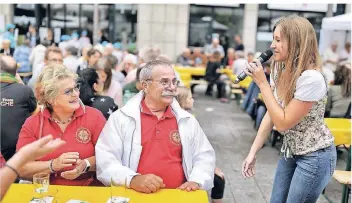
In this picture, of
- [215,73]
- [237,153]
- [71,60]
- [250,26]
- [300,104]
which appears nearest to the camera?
[300,104]

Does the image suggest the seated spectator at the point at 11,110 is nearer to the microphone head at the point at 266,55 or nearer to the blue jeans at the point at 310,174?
the microphone head at the point at 266,55

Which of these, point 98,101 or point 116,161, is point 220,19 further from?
point 116,161

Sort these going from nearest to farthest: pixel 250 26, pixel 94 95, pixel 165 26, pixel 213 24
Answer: pixel 94 95 < pixel 165 26 < pixel 250 26 < pixel 213 24

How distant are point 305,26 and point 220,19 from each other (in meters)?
14.5

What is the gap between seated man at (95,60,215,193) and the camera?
100 inches

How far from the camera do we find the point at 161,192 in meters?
2.30

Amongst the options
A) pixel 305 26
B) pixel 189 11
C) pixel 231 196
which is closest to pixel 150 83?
pixel 305 26

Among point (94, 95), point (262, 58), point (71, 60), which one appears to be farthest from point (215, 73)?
point (262, 58)

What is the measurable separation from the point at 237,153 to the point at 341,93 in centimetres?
167

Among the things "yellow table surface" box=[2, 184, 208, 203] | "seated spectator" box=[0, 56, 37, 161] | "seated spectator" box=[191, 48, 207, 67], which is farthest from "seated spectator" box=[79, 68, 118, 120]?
"seated spectator" box=[191, 48, 207, 67]

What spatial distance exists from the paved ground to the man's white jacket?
183 centimetres

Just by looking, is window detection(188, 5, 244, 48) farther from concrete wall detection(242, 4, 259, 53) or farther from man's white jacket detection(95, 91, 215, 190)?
man's white jacket detection(95, 91, 215, 190)

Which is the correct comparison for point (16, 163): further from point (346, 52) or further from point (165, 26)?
point (165, 26)

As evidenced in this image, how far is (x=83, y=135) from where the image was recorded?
273cm
